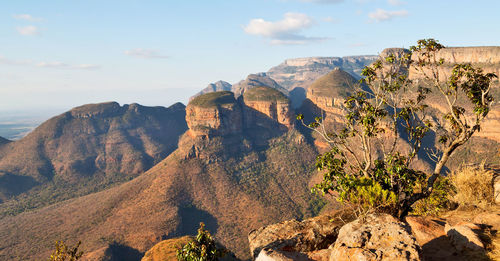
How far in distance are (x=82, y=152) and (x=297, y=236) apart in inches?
6660

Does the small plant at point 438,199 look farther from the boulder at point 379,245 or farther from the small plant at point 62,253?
the small plant at point 62,253

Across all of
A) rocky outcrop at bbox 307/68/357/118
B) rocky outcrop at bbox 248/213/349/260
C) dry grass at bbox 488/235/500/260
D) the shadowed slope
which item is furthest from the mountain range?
dry grass at bbox 488/235/500/260

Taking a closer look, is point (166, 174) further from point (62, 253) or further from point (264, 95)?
point (62, 253)

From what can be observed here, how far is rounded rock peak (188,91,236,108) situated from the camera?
4776 inches

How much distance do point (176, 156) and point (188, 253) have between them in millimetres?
99659

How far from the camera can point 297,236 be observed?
13852 mm

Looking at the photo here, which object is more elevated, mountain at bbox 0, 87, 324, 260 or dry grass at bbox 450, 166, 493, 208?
dry grass at bbox 450, 166, 493, 208

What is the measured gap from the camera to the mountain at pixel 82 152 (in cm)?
12094

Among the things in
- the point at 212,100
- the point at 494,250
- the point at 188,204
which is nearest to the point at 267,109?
the point at 212,100

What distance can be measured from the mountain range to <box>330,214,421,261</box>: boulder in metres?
52.0

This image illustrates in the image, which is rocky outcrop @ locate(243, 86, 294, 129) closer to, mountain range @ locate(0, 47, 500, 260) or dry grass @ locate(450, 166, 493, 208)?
mountain range @ locate(0, 47, 500, 260)

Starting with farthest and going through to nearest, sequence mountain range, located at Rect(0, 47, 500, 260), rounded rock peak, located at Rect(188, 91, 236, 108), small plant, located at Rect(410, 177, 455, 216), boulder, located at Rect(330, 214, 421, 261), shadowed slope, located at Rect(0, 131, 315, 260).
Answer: rounded rock peak, located at Rect(188, 91, 236, 108) < mountain range, located at Rect(0, 47, 500, 260) < shadowed slope, located at Rect(0, 131, 315, 260) < small plant, located at Rect(410, 177, 455, 216) < boulder, located at Rect(330, 214, 421, 261)

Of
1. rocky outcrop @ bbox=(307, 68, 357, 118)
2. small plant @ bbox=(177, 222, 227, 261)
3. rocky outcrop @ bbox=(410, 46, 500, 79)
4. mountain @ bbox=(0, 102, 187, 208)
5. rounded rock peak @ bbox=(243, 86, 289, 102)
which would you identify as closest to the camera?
small plant @ bbox=(177, 222, 227, 261)

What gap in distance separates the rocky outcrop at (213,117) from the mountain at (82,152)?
169 feet
